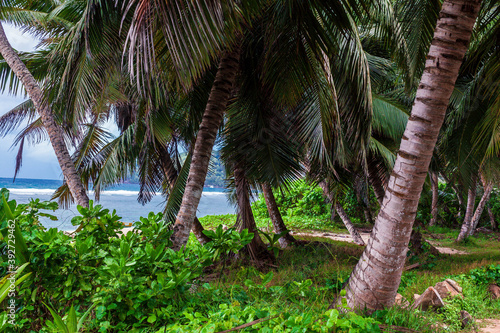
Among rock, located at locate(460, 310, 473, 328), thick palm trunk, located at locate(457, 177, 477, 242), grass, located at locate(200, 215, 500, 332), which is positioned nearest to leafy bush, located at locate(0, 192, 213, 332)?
grass, located at locate(200, 215, 500, 332)

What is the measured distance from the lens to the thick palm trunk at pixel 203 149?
3.74 m

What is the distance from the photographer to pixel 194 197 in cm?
379

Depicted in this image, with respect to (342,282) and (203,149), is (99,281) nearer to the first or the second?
(203,149)

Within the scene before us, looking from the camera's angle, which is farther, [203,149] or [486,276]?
[486,276]

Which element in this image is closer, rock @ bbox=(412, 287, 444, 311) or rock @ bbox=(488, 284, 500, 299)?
rock @ bbox=(412, 287, 444, 311)

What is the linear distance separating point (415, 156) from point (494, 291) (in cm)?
328

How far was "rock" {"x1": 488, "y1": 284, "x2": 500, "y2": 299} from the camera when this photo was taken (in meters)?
4.22

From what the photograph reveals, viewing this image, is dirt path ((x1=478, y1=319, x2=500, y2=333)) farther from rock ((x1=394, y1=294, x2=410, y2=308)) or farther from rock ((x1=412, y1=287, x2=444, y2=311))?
rock ((x1=394, y1=294, x2=410, y2=308))

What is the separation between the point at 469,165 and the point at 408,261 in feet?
8.51

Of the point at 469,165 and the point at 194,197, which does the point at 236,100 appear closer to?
the point at 194,197

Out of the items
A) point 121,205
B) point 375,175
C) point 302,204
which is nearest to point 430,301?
point 375,175

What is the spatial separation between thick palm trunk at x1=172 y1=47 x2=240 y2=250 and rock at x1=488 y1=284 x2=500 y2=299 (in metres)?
4.06

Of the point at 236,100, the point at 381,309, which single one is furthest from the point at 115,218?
the point at 236,100

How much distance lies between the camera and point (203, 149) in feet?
12.7
